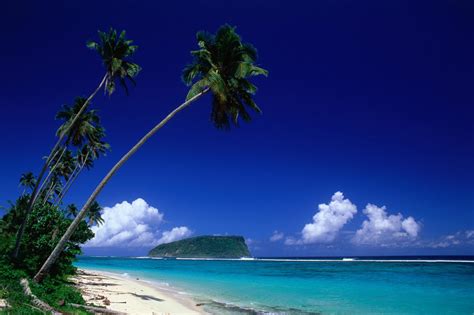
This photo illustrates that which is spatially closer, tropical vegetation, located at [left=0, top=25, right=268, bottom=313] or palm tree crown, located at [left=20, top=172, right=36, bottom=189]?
tropical vegetation, located at [left=0, top=25, right=268, bottom=313]

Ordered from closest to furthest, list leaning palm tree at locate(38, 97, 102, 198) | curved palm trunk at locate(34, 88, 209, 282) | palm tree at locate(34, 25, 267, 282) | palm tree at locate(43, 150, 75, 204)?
1. curved palm trunk at locate(34, 88, 209, 282)
2. palm tree at locate(34, 25, 267, 282)
3. leaning palm tree at locate(38, 97, 102, 198)
4. palm tree at locate(43, 150, 75, 204)

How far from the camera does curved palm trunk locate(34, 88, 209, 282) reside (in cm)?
1280

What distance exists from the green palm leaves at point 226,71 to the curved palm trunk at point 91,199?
38.2 inches

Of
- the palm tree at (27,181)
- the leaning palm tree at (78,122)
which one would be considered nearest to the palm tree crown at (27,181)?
the palm tree at (27,181)

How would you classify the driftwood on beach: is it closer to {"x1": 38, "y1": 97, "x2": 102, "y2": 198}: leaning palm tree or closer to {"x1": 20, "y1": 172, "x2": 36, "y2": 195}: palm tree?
{"x1": 38, "y1": 97, "x2": 102, "y2": 198}: leaning palm tree

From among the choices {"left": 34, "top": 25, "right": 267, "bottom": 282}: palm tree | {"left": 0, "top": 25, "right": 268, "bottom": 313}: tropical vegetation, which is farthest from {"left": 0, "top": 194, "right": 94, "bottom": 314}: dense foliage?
{"left": 34, "top": 25, "right": 267, "bottom": 282}: palm tree

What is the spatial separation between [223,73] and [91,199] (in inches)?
321

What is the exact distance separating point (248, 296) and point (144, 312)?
952 centimetres

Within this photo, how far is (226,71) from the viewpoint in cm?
1641

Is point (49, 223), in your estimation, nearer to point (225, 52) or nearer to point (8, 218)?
point (225, 52)

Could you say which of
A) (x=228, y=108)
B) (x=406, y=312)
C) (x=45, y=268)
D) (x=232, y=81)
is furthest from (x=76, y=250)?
(x=406, y=312)

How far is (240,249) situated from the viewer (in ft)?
627

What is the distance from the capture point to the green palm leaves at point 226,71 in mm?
15789

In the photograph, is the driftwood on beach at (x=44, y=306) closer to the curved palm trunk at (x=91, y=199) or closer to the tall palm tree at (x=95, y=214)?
the curved palm trunk at (x=91, y=199)
